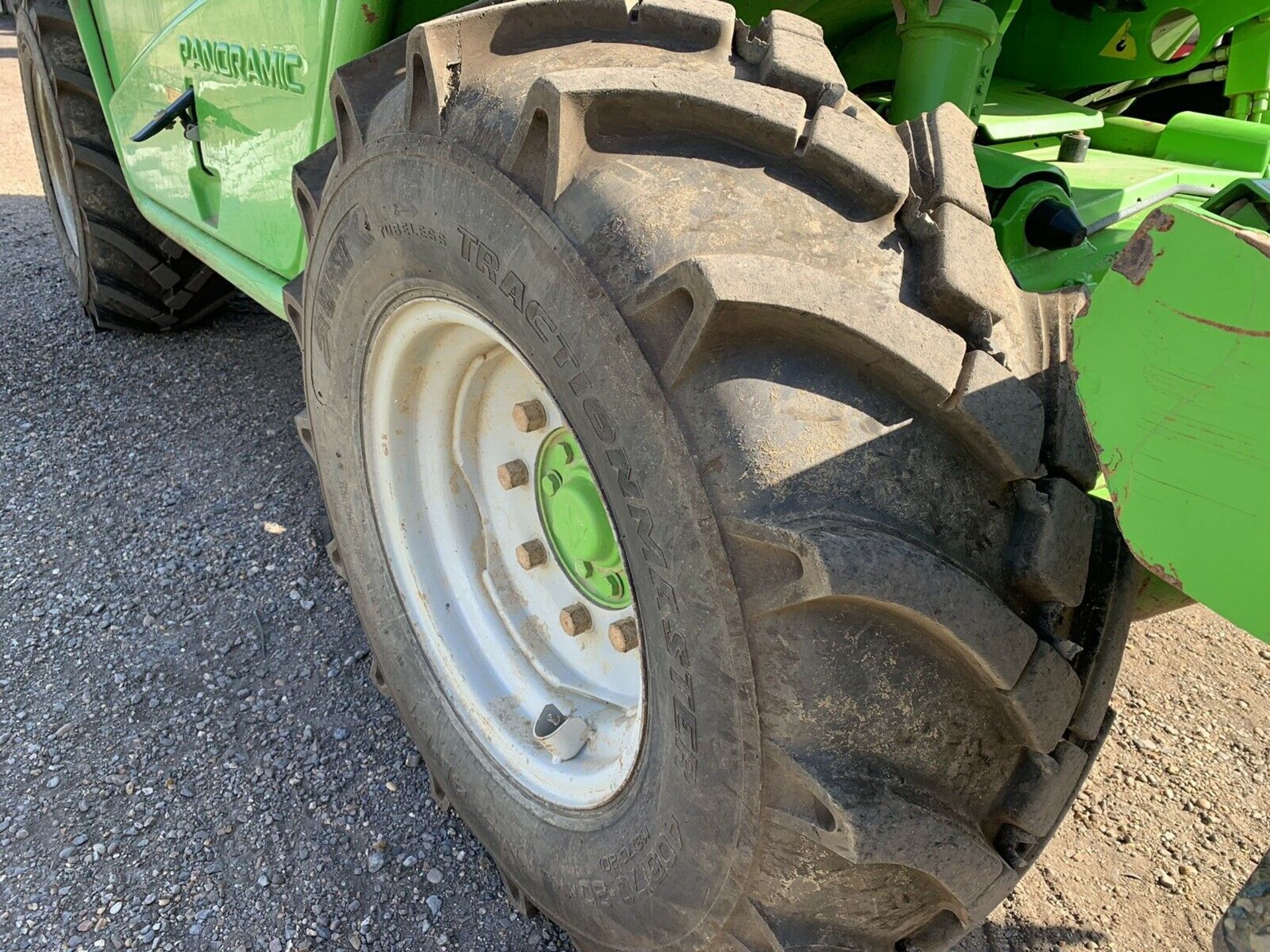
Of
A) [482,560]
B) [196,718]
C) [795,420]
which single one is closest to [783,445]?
[795,420]

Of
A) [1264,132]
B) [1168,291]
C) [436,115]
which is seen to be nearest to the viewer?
[1168,291]

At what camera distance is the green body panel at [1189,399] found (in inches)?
28.0

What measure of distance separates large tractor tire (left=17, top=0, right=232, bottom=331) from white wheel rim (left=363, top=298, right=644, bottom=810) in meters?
2.26

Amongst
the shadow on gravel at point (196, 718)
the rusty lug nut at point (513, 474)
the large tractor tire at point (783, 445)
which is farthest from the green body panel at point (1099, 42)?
the shadow on gravel at point (196, 718)

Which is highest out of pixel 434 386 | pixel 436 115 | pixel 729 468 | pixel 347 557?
pixel 436 115

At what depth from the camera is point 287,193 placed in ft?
6.82

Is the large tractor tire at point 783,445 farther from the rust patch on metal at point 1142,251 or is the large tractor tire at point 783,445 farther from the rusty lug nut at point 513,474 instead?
the rusty lug nut at point 513,474

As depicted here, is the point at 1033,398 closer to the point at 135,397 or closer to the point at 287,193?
the point at 287,193

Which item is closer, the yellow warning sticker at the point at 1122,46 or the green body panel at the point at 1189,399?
the green body panel at the point at 1189,399

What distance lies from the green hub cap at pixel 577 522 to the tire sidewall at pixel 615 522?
32 cm

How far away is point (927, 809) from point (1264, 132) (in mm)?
1916

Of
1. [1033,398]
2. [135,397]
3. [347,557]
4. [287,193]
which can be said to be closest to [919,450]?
[1033,398]

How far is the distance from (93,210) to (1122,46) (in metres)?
3.23

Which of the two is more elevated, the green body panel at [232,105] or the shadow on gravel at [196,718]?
the green body panel at [232,105]
